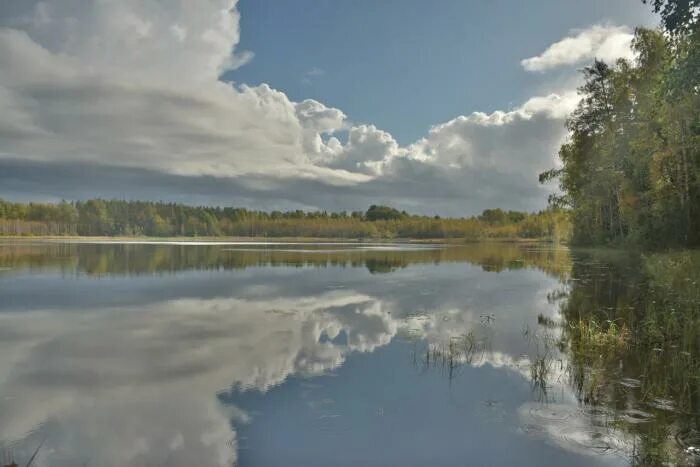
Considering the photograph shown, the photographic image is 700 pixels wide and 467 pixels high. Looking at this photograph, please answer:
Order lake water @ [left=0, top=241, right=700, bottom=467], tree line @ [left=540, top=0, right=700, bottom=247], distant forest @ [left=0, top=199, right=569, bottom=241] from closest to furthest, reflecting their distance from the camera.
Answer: lake water @ [left=0, top=241, right=700, bottom=467] < tree line @ [left=540, top=0, right=700, bottom=247] < distant forest @ [left=0, top=199, right=569, bottom=241]

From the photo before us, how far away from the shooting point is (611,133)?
112 feet

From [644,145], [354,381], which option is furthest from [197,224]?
[354,381]

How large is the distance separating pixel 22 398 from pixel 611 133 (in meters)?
36.4

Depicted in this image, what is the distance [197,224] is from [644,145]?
576ft

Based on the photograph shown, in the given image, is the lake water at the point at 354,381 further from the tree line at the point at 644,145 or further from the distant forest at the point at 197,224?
the distant forest at the point at 197,224

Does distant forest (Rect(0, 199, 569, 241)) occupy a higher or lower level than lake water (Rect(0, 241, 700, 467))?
higher

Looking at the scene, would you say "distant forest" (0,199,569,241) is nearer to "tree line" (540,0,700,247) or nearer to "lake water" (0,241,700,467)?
"tree line" (540,0,700,247)

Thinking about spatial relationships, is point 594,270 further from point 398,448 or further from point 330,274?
point 398,448

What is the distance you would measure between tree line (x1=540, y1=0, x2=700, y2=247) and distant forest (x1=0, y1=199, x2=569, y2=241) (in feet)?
322

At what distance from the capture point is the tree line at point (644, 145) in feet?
48.1

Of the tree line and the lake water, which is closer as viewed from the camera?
the lake water

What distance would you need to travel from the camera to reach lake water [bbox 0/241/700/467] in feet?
20.3

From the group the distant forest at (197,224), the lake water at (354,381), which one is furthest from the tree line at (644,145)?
the distant forest at (197,224)

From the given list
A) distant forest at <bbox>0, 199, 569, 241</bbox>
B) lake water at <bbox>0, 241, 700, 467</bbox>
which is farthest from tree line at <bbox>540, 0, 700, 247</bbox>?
distant forest at <bbox>0, 199, 569, 241</bbox>
